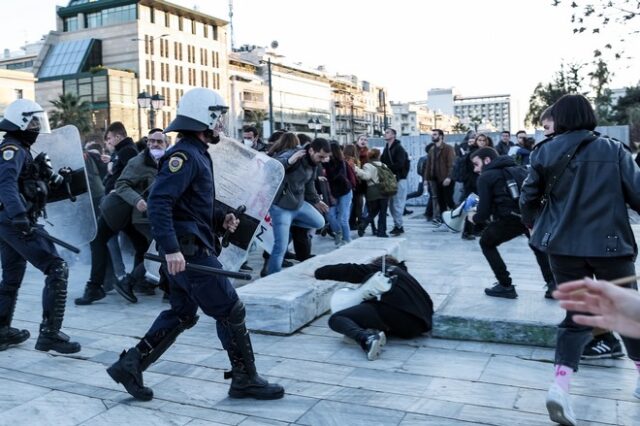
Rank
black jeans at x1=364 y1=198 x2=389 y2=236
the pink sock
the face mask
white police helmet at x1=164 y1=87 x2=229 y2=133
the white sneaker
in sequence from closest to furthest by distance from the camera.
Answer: the white sneaker, the pink sock, white police helmet at x1=164 y1=87 x2=229 y2=133, the face mask, black jeans at x1=364 y1=198 x2=389 y2=236

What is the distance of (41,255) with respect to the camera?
495 centimetres

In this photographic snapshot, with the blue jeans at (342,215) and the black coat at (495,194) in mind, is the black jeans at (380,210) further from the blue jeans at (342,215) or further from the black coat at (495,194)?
the black coat at (495,194)

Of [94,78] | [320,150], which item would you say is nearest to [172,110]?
[94,78]

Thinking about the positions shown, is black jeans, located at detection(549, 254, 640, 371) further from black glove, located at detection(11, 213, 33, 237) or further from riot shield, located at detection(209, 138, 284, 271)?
black glove, located at detection(11, 213, 33, 237)

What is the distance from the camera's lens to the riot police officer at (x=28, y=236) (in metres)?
4.87

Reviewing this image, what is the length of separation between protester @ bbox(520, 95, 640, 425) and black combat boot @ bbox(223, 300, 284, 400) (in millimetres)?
1583

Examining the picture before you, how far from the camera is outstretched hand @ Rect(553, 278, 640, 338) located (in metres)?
1.63

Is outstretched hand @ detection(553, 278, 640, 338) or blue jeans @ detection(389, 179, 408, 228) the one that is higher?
outstretched hand @ detection(553, 278, 640, 338)

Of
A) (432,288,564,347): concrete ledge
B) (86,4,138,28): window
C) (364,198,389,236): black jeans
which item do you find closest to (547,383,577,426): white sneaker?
(432,288,564,347): concrete ledge

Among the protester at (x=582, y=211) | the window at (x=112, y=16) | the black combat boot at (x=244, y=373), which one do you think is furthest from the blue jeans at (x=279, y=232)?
the window at (x=112, y=16)

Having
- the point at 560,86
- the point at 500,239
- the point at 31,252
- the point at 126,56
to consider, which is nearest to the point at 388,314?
the point at 500,239

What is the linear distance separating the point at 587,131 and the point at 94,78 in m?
75.3

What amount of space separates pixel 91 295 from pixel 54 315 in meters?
1.78

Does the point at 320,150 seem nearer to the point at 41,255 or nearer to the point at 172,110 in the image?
the point at 41,255
